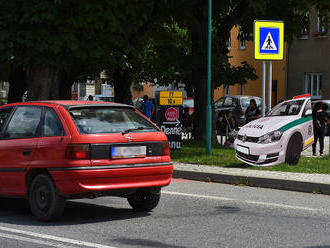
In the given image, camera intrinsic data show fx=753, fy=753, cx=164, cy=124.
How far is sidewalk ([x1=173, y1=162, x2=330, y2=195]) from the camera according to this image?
12.5m

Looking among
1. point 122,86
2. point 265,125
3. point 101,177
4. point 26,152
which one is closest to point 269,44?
point 265,125

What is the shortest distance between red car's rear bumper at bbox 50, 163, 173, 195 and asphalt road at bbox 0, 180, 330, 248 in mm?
432

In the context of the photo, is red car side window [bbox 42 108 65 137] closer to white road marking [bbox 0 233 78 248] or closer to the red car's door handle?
the red car's door handle

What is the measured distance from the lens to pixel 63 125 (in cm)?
901

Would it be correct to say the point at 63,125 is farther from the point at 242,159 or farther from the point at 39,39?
the point at 39,39

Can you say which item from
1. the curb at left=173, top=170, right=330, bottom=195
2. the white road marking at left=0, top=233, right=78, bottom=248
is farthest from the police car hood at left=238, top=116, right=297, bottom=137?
the white road marking at left=0, top=233, right=78, bottom=248

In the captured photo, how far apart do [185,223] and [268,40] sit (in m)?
7.96

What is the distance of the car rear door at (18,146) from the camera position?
30.7 feet

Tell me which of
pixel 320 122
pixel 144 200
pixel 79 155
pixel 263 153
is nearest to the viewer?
pixel 79 155

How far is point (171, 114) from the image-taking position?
19047mm

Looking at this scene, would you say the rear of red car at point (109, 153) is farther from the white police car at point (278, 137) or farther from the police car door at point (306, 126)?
the police car door at point (306, 126)

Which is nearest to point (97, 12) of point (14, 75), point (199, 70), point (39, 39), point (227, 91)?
point (39, 39)

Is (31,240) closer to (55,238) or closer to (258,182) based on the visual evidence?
(55,238)

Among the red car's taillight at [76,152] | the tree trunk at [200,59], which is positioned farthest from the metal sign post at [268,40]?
the red car's taillight at [76,152]
